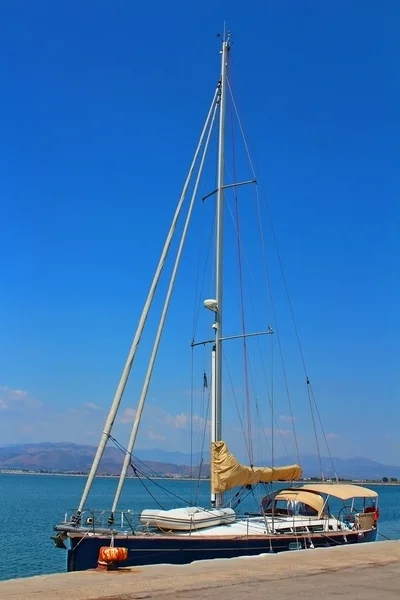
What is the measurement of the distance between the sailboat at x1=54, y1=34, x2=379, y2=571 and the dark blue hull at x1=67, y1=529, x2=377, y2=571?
1.1 inches

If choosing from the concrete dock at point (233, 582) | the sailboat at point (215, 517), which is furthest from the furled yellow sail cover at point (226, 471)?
the concrete dock at point (233, 582)

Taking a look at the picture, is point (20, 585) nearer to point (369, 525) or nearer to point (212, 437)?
point (212, 437)

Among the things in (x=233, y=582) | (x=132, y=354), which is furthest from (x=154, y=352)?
A: (x=233, y=582)

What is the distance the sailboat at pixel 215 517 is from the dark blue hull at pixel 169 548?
0.09ft

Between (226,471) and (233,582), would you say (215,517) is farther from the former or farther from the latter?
(233,582)

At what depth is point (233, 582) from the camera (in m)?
12.6

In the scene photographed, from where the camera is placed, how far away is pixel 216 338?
984 inches

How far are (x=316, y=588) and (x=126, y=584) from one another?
372 cm

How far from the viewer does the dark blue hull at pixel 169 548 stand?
17.5m

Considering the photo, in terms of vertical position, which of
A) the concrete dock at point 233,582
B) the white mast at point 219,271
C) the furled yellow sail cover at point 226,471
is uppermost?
the white mast at point 219,271

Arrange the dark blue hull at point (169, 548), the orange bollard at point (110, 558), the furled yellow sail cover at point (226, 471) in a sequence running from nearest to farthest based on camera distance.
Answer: the orange bollard at point (110, 558) → the dark blue hull at point (169, 548) → the furled yellow sail cover at point (226, 471)

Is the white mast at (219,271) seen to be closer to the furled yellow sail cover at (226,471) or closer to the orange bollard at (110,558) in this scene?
the furled yellow sail cover at (226,471)

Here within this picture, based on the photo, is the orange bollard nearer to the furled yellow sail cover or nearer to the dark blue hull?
the dark blue hull

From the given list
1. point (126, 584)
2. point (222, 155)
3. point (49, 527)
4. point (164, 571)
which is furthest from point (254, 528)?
point (49, 527)
